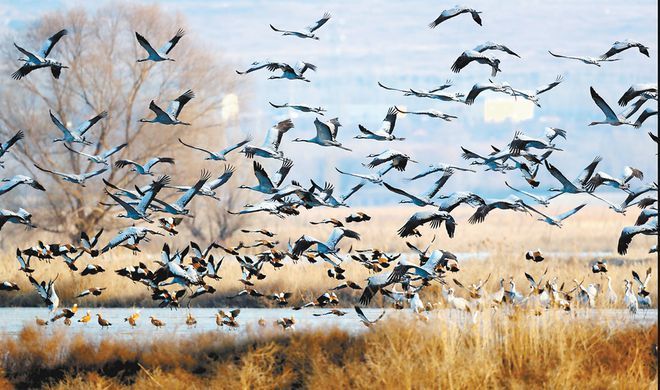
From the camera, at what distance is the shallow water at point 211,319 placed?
1736 centimetres

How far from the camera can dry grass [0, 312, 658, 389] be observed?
15125 millimetres

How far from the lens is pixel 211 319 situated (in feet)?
72.4

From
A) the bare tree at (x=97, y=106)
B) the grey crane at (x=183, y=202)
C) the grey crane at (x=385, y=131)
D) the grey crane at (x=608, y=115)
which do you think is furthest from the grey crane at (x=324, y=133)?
the bare tree at (x=97, y=106)

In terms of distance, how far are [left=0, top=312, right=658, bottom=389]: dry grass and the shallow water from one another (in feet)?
1.08

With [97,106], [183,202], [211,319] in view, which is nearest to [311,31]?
[183,202]

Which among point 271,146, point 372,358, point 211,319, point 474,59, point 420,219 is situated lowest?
point 211,319

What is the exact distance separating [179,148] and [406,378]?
2694 centimetres

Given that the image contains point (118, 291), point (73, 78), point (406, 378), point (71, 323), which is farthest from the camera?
point (73, 78)

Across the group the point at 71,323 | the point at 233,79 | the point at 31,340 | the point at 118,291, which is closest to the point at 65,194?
the point at 233,79

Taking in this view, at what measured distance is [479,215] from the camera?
14914mm

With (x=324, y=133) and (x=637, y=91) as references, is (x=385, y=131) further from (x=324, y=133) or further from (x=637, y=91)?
(x=637, y=91)

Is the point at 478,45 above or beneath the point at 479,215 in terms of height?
above

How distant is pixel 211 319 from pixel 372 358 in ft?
20.6

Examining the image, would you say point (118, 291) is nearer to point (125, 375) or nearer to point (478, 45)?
point (125, 375)
